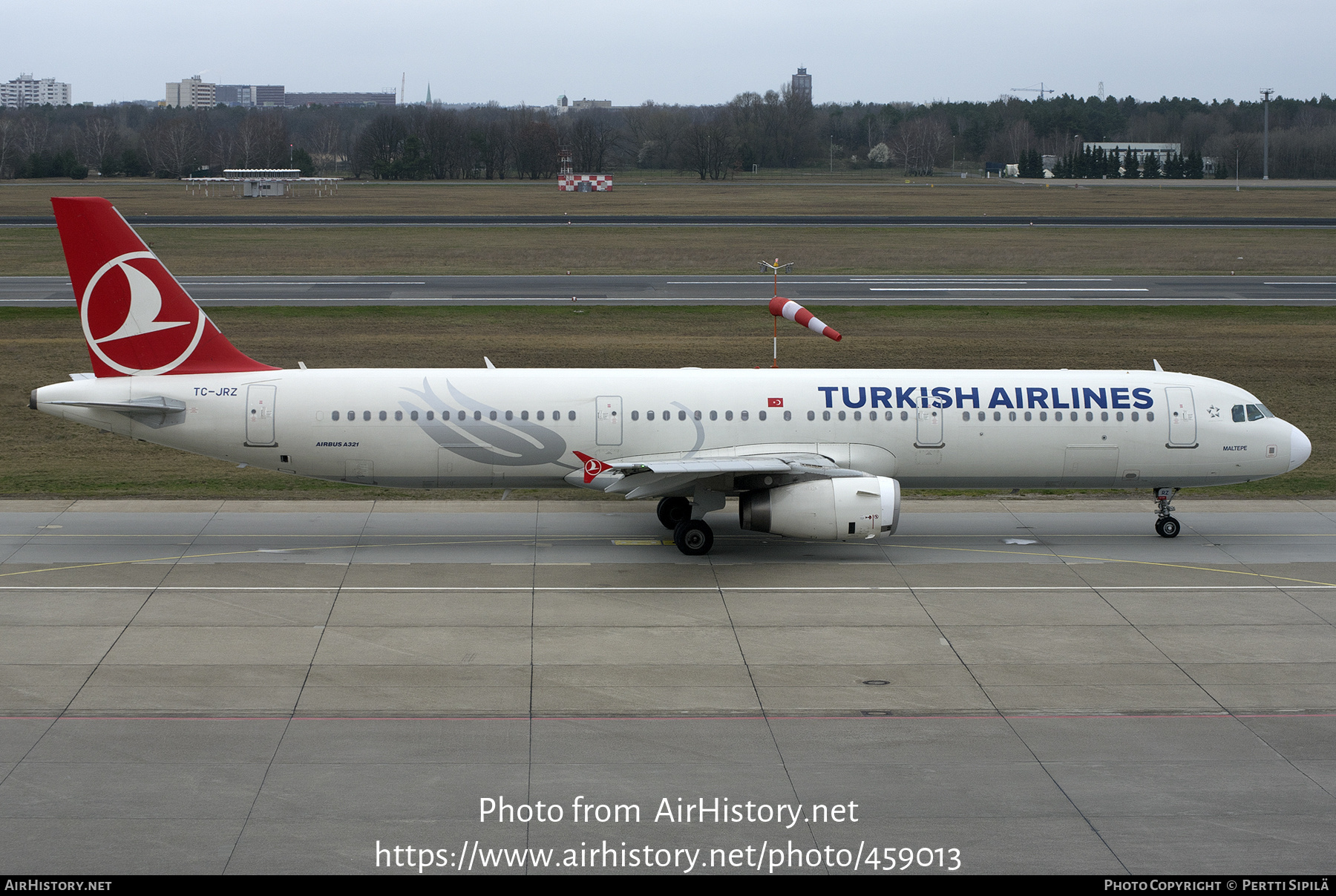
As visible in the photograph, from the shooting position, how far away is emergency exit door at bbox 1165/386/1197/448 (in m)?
28.1

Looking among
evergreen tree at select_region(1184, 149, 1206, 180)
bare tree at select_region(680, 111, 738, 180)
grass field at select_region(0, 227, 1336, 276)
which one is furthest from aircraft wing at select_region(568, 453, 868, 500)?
evergreen tree at select_region(1184, 149, 1206, 180)

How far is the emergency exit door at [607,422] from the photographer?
27.5 m

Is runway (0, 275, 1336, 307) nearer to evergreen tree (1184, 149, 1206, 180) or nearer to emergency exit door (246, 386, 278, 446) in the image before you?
emergency exit door (246, 386, 278, 446)

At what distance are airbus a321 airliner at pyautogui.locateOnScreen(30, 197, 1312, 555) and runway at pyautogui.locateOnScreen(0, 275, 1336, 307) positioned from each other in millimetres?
34965

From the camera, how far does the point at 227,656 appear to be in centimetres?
2073

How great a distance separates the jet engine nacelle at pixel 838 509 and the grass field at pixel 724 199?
9153 centimetres

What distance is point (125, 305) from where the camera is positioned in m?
26.9

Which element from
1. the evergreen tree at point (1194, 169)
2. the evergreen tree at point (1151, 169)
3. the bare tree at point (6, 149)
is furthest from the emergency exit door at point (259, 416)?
the evergreen tree at point (1194, 169)

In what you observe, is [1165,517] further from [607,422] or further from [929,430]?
[607,422]

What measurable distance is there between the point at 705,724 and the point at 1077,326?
1713 inches

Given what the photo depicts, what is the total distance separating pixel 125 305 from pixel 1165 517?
23.8 metres

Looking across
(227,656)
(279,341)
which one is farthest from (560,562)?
(279,341)
